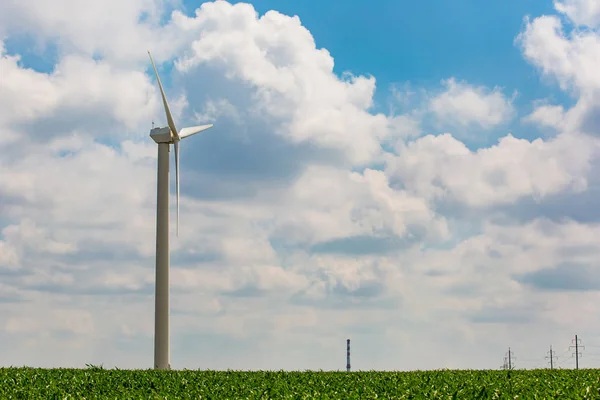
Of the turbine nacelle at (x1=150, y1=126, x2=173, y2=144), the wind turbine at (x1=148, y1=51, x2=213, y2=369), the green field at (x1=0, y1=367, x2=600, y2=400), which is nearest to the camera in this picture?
the green field at (x1=0, y1=367, x2=600, y2=400)

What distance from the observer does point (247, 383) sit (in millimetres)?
28156

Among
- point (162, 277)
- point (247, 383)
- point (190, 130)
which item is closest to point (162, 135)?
point (190, 130)

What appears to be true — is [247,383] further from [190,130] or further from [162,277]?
[190,130]

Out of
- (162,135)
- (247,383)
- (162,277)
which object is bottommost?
(247,383)

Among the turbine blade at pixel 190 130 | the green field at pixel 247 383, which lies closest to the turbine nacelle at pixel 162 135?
the turbine blade at pixel 190 130

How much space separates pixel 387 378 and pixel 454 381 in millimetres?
3054

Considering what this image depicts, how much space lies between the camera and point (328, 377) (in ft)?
99.2

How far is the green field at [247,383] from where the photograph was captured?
23500mm

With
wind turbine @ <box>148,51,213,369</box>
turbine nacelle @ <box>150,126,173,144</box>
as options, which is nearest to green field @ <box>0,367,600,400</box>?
wind turbine @ <box>148,51,213,369</box>

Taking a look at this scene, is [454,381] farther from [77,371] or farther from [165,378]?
[77,371]

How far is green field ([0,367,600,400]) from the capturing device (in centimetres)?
A: 2350

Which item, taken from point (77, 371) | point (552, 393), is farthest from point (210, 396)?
point (77, 371)

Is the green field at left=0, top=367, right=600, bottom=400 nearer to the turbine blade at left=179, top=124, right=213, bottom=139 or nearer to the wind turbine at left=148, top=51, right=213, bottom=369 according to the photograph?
the wind turbine at left=148, top=51, right=213, bottom=369

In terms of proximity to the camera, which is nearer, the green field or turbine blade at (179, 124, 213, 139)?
the green field
